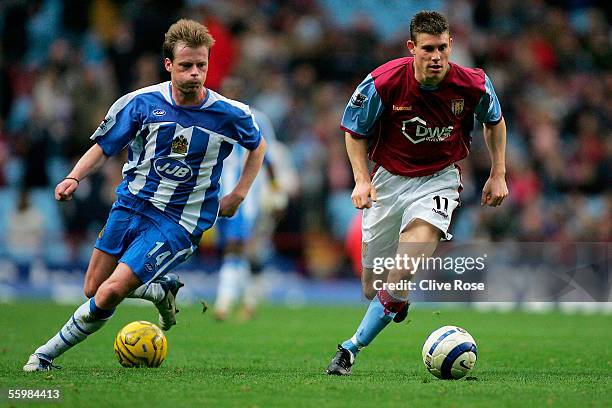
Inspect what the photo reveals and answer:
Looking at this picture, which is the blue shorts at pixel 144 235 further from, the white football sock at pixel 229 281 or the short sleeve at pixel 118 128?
the white football sock at pixel 229 281

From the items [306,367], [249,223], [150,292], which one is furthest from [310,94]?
[150,292]

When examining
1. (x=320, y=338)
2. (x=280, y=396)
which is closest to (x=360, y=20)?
(x=320, y=338)

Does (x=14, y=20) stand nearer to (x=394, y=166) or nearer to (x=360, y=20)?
(x=360, y=20)

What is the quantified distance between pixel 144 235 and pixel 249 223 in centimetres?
653

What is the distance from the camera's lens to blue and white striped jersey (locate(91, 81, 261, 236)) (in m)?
8.15

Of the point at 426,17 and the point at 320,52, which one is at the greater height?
the point at 320,52

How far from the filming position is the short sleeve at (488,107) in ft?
27.3

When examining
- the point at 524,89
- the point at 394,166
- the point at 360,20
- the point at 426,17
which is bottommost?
the point at 394,166

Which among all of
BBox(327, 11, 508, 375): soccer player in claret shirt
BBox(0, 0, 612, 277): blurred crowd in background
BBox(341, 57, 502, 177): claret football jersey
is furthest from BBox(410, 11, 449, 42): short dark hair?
BBox(0, 0, 612, 277): blurred crowd in background

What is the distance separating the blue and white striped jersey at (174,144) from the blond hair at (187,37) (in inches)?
14.8

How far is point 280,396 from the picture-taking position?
22.6ft

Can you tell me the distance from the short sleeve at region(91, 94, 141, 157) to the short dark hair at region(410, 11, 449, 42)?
86.4 inches

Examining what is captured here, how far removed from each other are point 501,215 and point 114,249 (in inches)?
445

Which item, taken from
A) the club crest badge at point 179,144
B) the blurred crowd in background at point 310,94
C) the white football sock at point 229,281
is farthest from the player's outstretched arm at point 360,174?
the blurred crowd in background at point 310,94
